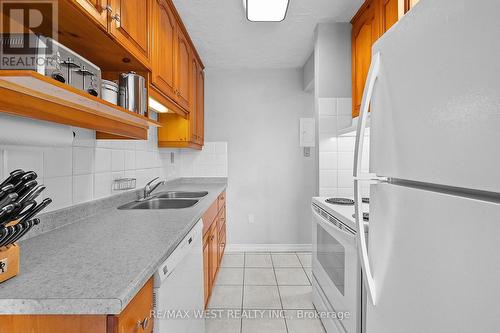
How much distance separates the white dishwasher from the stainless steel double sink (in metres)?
0.71

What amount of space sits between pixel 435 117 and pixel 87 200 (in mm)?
1686

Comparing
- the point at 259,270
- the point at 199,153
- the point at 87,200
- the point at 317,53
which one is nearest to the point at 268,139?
the point at 199,153

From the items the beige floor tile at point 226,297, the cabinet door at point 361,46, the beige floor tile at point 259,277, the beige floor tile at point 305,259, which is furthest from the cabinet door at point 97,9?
the beige floor tile at point 305,259

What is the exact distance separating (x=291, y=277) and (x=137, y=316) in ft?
7.44

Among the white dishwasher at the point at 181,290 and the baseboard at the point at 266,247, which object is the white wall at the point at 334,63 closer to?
the white dishwasher at the point at 181,290

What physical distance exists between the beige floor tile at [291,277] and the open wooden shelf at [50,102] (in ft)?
7.31

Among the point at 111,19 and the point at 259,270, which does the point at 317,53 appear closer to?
the point at 111,19

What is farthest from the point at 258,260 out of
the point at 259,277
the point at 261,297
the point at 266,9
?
the point at 266,9

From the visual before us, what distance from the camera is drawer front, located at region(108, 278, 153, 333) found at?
2.18 ft

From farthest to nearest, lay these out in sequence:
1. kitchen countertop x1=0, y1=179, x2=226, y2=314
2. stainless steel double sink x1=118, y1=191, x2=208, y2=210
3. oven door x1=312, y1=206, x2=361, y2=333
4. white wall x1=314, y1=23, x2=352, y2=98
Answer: white wall x1=314, y1=23, x2=352, y2=98
stainless steel double sink x1=118, y1=191, x2=208, y2=210
oven door x1=312, y1=206, x2=361, y2=333
kitchen countertop x1=0, y1=179, x2=226, y2=314

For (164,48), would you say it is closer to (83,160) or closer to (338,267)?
(83,160)

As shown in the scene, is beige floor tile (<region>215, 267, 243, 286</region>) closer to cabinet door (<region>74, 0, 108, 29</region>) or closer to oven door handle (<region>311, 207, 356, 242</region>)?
oven door handle (<region>311, 207, 356, 242</region>)

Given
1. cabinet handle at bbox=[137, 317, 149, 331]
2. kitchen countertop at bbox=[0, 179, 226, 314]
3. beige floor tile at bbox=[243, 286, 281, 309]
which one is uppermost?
kitchen countertop at bbox=[0, 179, 226, 314]

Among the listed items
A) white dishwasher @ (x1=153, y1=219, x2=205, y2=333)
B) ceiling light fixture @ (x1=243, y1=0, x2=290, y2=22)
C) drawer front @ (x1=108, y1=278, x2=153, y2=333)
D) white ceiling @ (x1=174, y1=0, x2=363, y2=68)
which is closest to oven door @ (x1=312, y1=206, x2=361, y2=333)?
white dishwasher @ (x1=153, y1=219, x2=205, y2=333)
